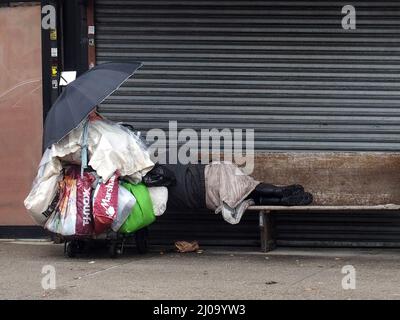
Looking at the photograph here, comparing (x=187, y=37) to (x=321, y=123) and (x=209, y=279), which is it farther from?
(x=209, y=279)

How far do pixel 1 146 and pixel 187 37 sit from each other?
2.69m

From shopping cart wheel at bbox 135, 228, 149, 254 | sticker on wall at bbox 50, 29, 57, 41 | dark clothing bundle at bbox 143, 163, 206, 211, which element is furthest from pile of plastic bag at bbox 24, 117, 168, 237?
sticker on wall at bbox 50, 29, 57, 41

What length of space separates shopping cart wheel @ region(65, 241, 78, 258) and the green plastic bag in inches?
27.9

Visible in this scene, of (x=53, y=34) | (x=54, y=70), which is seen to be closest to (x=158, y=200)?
(x=54, y=70)

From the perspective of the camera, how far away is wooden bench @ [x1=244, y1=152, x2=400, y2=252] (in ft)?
28.3

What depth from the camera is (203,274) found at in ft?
24.3

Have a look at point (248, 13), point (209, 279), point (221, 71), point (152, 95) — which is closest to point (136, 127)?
point (152, 95)

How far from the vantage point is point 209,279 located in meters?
7.18

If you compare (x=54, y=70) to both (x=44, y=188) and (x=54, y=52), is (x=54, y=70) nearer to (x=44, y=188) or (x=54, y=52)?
(x=54, y=52)

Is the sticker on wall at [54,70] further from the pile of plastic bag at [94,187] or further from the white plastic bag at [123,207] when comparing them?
the white plastic bag at [123,207]

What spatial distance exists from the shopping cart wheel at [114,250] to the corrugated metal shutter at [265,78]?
783 mm

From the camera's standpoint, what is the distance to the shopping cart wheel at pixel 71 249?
8250 mm

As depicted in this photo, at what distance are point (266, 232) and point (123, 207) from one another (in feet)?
5.69

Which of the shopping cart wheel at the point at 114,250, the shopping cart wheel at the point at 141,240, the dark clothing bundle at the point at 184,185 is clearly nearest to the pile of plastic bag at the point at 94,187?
the dark clothing bundle at the point at 184,185
